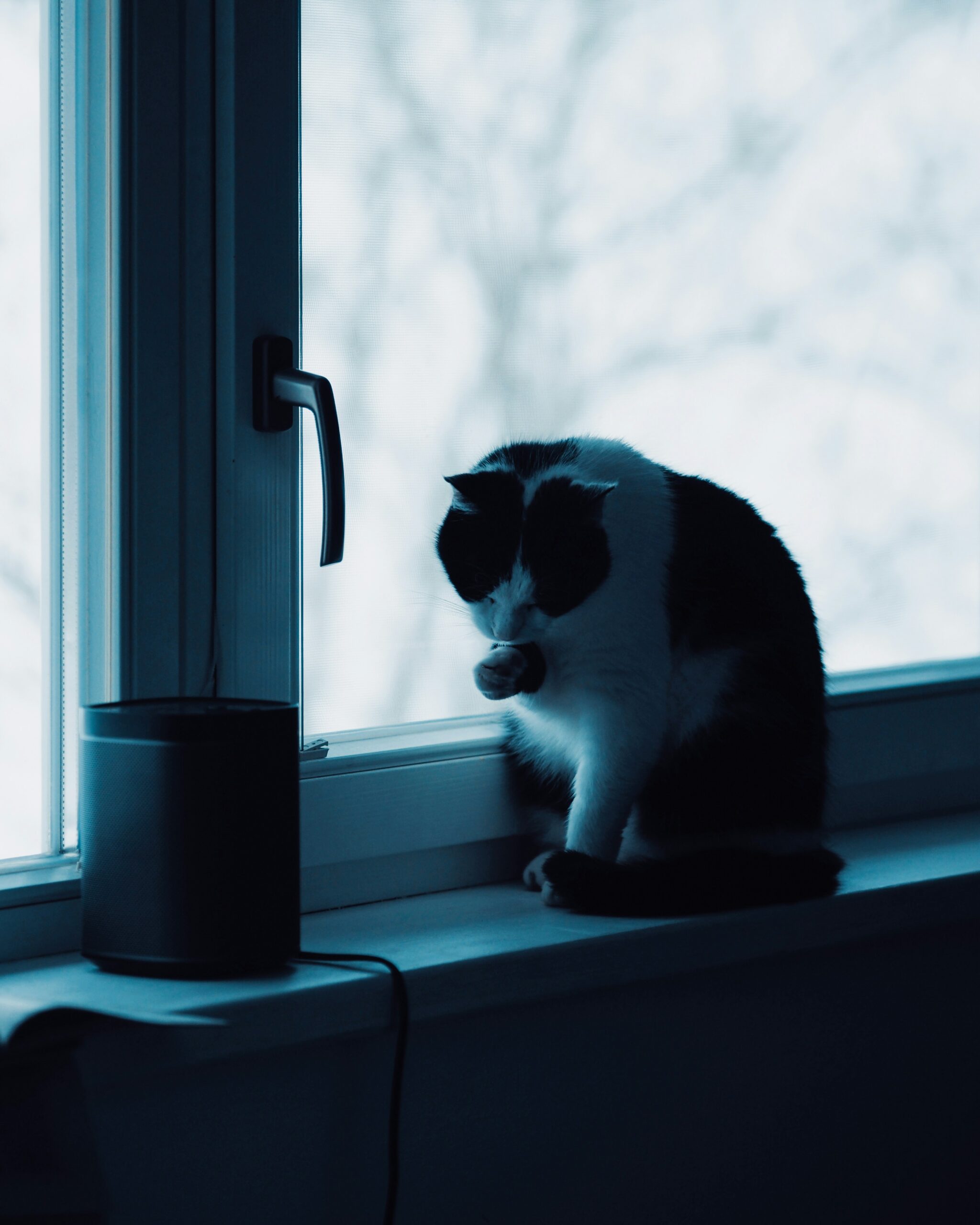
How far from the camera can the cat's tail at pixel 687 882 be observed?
2.93 feet

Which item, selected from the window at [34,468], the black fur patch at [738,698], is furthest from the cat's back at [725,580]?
the window at [34,468]

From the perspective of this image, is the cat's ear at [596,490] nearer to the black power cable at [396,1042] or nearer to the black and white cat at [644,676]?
the black and white cat at [644,676]

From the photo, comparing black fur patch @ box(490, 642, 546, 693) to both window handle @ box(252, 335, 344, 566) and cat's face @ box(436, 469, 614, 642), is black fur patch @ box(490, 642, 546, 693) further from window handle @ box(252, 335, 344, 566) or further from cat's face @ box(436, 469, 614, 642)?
window handle @ box(252, 335, 344, 566)

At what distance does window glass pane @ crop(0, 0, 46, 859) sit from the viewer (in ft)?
2.64

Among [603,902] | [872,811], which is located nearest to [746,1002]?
[603,902]

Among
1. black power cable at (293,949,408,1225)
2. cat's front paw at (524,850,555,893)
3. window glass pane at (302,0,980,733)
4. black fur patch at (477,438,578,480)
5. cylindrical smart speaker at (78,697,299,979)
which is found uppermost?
window glass pane at (302,0,980,733)

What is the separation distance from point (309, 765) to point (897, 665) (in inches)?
28.4

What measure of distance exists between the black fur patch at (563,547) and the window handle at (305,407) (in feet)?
0.48

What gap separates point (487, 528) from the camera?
932mm

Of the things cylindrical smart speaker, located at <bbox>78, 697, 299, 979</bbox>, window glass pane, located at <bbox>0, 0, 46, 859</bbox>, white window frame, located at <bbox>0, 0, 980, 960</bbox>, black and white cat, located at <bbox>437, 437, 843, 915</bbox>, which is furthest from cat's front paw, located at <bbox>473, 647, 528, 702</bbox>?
window glass pane, located at <bbox>0, 0, 46, 859</bbox>

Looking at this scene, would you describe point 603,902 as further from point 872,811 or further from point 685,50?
point 685,50

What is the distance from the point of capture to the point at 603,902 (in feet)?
2.94

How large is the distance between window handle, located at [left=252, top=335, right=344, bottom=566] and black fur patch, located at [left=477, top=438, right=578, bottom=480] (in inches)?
6.4

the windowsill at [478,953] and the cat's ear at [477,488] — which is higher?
the cat's ear at [477,488]
